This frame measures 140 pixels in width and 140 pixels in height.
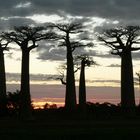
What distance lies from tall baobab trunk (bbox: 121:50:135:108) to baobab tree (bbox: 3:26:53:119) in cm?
614

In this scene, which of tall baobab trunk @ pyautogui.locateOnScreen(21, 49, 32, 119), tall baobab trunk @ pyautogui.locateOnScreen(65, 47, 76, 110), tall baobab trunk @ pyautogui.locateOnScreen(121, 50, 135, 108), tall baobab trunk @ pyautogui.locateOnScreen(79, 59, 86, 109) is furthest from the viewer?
tall baobab trunk @ pyautogui.locateOnScreen(65, 47, 76, 110)

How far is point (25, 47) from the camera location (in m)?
41.8

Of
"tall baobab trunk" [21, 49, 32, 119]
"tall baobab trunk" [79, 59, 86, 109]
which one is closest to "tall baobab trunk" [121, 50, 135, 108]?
"tall baobab trunk" [79, 59, 86, 109]

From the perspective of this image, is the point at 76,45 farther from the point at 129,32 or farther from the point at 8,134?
the point at 8,134

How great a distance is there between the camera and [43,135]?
2495cm

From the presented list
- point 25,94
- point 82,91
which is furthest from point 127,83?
point 25,94

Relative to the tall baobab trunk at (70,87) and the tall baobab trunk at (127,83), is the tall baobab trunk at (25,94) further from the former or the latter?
the tall baobab trunk at (127,83)

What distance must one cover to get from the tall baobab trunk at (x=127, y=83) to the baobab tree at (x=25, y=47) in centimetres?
614

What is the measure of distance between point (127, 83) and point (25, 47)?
8360mm

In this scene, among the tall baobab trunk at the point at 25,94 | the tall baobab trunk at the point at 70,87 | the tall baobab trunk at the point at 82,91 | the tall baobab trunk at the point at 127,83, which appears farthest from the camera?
the tall baobab trunk at the point at 70,87

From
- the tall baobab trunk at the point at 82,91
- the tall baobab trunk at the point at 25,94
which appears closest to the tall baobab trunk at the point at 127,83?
the tall baobab trunk at the point at 82,91

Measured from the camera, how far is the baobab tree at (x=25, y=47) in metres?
40.2

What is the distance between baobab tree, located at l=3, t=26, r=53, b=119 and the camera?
40219mm

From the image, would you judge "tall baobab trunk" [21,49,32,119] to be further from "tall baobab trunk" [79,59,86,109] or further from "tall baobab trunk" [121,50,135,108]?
"tall baobab trunk" [121,50,135,108]
